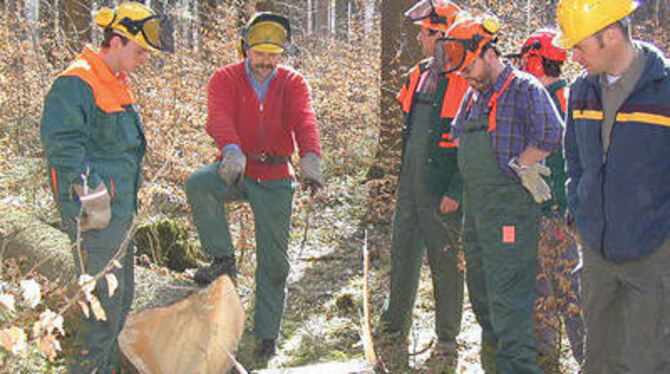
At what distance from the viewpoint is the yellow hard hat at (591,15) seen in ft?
10.5

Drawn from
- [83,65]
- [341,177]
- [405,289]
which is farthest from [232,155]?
[341,177]

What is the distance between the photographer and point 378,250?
24.2 ft

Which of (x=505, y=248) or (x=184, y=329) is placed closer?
(x=505, y=248)

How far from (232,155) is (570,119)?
2.18 m

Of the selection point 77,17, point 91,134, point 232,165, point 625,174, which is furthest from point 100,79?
point 77,17

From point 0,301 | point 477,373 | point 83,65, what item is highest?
point 83,65

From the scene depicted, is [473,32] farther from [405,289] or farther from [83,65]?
[83,65]

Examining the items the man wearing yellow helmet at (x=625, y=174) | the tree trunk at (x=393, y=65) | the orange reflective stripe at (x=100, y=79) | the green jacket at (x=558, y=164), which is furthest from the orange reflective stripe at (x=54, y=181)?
the tree trunk at (x=393, y=65)

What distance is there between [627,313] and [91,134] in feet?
9.98

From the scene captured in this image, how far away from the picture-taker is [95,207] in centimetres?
384

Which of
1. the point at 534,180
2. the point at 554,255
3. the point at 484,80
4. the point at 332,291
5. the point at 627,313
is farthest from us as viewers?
the point at 332,291

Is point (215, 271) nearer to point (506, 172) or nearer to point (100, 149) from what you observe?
point (100, 149)

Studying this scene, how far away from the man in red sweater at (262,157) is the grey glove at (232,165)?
10cm

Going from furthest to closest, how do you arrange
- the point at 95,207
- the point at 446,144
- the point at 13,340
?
1. the point at 446,144
2. the point at 95,207
3. the point at 13,340
